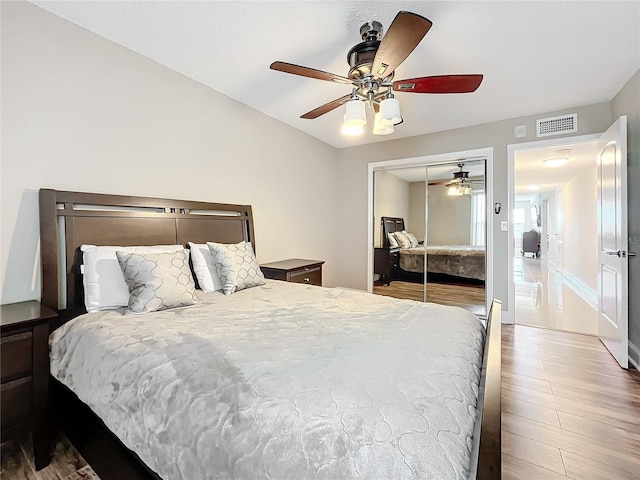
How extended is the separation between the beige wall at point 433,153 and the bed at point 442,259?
11.9 inches

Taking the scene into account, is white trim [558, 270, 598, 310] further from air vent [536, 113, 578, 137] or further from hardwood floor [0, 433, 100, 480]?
hardwood floor [0, 433, 100, 480]

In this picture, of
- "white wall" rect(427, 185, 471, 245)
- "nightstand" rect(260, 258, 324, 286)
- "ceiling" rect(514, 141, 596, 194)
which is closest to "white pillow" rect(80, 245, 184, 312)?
"nightstand" rect(260, 258, 324, 286)

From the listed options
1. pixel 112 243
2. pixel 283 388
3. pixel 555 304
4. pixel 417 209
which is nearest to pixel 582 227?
pixel 555 304

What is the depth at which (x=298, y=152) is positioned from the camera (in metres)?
4.20

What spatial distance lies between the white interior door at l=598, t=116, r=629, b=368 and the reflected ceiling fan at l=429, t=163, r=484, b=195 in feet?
4.19

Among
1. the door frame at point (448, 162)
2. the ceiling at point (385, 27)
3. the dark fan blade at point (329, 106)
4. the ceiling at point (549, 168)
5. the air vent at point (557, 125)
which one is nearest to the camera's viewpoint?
the ceiling at point (385, 27)

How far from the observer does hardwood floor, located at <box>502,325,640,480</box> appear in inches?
59.7

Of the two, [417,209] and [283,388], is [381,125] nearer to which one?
[283,388]

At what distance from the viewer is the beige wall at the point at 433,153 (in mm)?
3540

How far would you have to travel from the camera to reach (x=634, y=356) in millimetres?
2604

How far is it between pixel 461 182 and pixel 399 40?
313 cm

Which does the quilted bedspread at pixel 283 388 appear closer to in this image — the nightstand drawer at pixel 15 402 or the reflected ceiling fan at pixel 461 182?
the nightstand drawer at pixel 15 402

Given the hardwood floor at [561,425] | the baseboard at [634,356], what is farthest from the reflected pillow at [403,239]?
the baseboard at [634,356]

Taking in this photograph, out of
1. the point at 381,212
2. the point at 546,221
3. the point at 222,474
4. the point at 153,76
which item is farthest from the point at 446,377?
the point at 546,221
